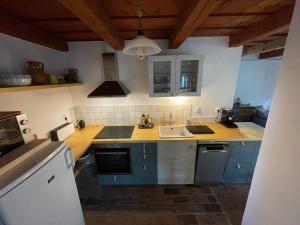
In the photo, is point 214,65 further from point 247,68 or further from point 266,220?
point 247,68

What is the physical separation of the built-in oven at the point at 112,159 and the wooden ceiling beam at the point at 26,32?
1.48 m

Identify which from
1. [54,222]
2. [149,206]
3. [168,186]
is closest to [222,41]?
[168,186]

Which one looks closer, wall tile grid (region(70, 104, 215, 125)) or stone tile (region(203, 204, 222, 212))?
stone tile (region(203, 204, 222, 212))

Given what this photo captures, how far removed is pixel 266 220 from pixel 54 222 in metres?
1.45

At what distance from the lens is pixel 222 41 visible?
7.47ft

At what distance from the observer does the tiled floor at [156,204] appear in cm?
177

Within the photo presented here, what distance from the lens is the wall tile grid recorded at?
2.54 metres

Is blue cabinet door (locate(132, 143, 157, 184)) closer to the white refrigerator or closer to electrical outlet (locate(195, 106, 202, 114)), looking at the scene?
the white refrigerator

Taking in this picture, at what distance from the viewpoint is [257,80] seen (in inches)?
170

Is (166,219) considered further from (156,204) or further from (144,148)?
(144,148)

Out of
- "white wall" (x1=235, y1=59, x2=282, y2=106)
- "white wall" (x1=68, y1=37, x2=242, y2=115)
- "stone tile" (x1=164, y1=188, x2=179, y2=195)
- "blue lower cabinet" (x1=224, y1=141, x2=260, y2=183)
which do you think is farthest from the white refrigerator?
"white wall" (x1=235, y1=59, x2=282, y2=106)

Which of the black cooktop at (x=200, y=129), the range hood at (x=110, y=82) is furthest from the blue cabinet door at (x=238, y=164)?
the range hood at (x=110, y=82)

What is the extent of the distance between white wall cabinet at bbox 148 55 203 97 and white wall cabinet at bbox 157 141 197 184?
2.56 ft

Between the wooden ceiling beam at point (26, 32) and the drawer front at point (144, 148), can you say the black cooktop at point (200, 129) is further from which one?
the wooden ceiling beam at point (26, 32)
